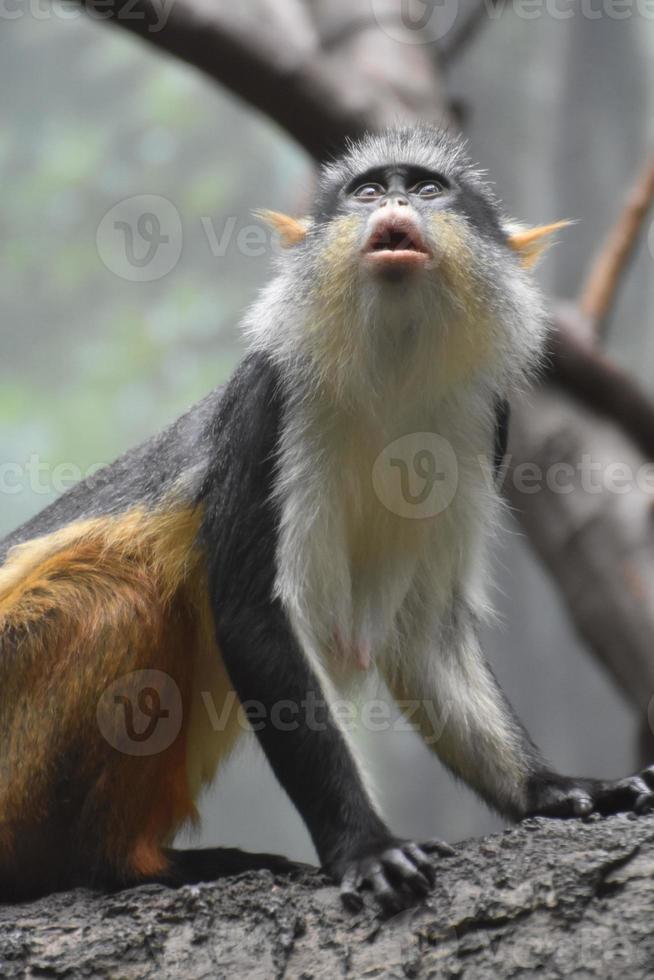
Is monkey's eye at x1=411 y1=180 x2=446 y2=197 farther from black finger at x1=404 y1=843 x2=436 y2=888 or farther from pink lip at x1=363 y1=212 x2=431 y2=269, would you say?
black finger at x1=404 y1=843 x2=436 y2=888

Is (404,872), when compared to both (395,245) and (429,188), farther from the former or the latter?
(429,188)

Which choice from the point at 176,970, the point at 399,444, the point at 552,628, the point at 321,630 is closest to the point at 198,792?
the point at 321,630

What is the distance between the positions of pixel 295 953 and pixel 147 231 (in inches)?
267

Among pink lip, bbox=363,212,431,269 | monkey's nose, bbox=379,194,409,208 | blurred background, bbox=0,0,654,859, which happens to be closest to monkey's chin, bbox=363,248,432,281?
pink lip, bbox=363,212,431,269

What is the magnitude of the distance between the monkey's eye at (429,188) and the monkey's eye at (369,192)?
0.37 ft

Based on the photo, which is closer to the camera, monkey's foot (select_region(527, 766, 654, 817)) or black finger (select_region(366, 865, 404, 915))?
black finger (select_region(366, 865, 404, 915))

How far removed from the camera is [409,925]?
3230 mm

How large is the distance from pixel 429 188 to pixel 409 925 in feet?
7.70

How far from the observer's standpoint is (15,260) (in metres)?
10.3

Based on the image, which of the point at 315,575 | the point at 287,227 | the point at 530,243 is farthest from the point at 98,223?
the point at 315,575

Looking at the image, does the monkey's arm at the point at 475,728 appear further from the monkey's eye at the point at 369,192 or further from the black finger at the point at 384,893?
the monkey's eye at the point at 369,192

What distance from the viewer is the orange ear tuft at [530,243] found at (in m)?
4.41

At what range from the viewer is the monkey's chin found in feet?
12.4

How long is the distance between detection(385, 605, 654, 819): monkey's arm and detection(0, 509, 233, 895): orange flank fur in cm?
87
